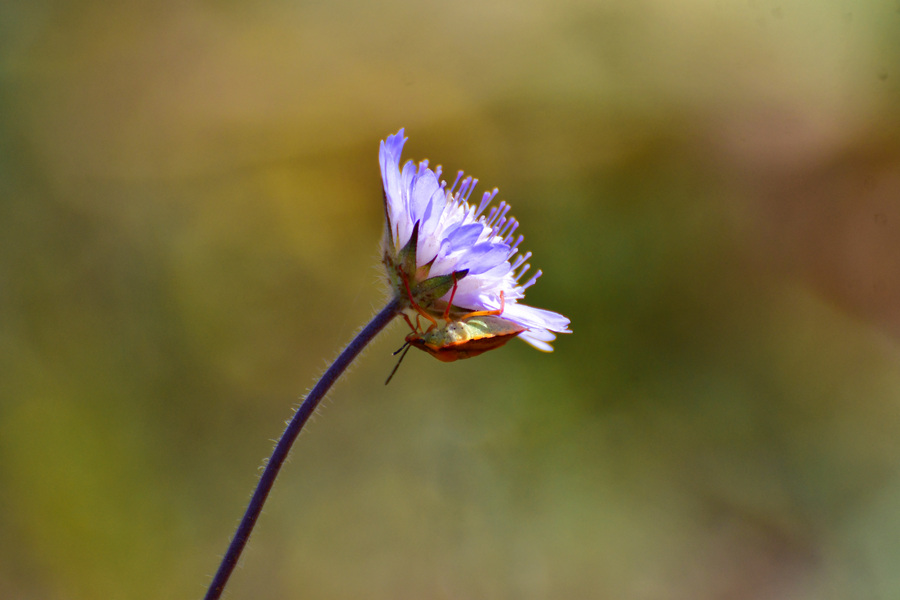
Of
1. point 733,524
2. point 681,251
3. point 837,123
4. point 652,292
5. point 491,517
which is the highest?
point 837,123

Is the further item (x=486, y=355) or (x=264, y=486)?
(x=486, y=355)

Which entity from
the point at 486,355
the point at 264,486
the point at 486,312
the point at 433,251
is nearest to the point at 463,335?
the point at 486,312

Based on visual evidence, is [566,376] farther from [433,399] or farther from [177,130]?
[177,130]

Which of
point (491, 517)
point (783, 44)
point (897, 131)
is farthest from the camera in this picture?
point (783, 44)

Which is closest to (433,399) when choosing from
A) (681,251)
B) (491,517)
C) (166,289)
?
(491,517)

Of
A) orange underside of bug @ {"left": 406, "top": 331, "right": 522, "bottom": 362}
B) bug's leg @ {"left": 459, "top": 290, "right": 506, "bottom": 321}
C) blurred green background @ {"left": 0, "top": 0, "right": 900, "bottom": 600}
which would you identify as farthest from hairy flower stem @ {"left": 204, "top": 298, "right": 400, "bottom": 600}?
blurred green background @ {"left": 0, "top": 0, "right": 900, "bottom": 600}

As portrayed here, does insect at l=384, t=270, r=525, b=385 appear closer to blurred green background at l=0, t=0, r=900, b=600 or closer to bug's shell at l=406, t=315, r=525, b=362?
bug's shell at l=406, t=315, r=525, b=362

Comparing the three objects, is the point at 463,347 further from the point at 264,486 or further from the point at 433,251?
the point at 264,486

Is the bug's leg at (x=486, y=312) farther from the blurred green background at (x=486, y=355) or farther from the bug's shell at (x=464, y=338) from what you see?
the blurred green background at (x=486, y=355)

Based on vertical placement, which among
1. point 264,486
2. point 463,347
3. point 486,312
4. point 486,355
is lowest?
point 264,486
